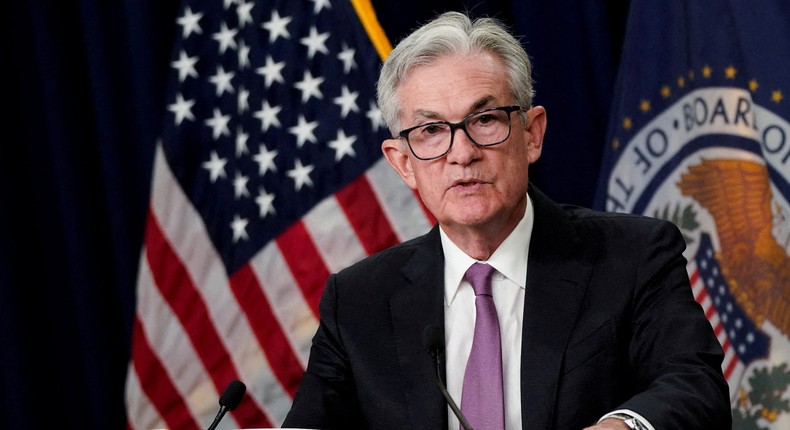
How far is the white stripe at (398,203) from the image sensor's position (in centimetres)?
341

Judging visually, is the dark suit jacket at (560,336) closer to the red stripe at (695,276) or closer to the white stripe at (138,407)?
the red stripe at (695,276)

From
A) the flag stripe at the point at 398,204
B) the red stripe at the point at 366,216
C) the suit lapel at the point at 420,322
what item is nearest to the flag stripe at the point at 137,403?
the red stripe at the point at 366,216

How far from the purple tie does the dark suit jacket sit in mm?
50

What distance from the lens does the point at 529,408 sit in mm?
1990

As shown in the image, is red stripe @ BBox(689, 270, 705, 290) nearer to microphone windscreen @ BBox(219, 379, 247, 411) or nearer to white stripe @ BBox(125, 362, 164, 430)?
microphone windscreen @ BBox(219, 379, 247, 411)

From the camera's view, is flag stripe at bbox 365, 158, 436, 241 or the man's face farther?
flag stripe at bbox 365, 158, 436, 241

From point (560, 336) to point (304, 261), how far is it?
157 centimetres

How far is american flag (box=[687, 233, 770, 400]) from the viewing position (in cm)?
286

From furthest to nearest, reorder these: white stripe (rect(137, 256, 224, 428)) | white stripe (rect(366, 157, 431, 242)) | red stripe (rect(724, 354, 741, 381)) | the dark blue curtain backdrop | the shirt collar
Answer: the dark blue curtain backdrop → white stripe (rect(137, 256, 224, 428)) → white stripe (rect(366, 157, 431, 242)) → red stripe (rect(724, 354, 741, 381)) → the shirt collar

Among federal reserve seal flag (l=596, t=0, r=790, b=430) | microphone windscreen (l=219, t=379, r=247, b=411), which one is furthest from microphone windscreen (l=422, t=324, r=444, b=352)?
federal reserve seal flag (l=596, t=0, r=790, b=430)

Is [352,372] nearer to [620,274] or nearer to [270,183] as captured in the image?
[620,274]

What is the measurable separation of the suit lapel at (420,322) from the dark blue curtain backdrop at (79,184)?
1386mm

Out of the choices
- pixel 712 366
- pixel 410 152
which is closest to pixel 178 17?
pixel 410 152

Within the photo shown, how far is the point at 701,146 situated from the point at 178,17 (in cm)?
176
